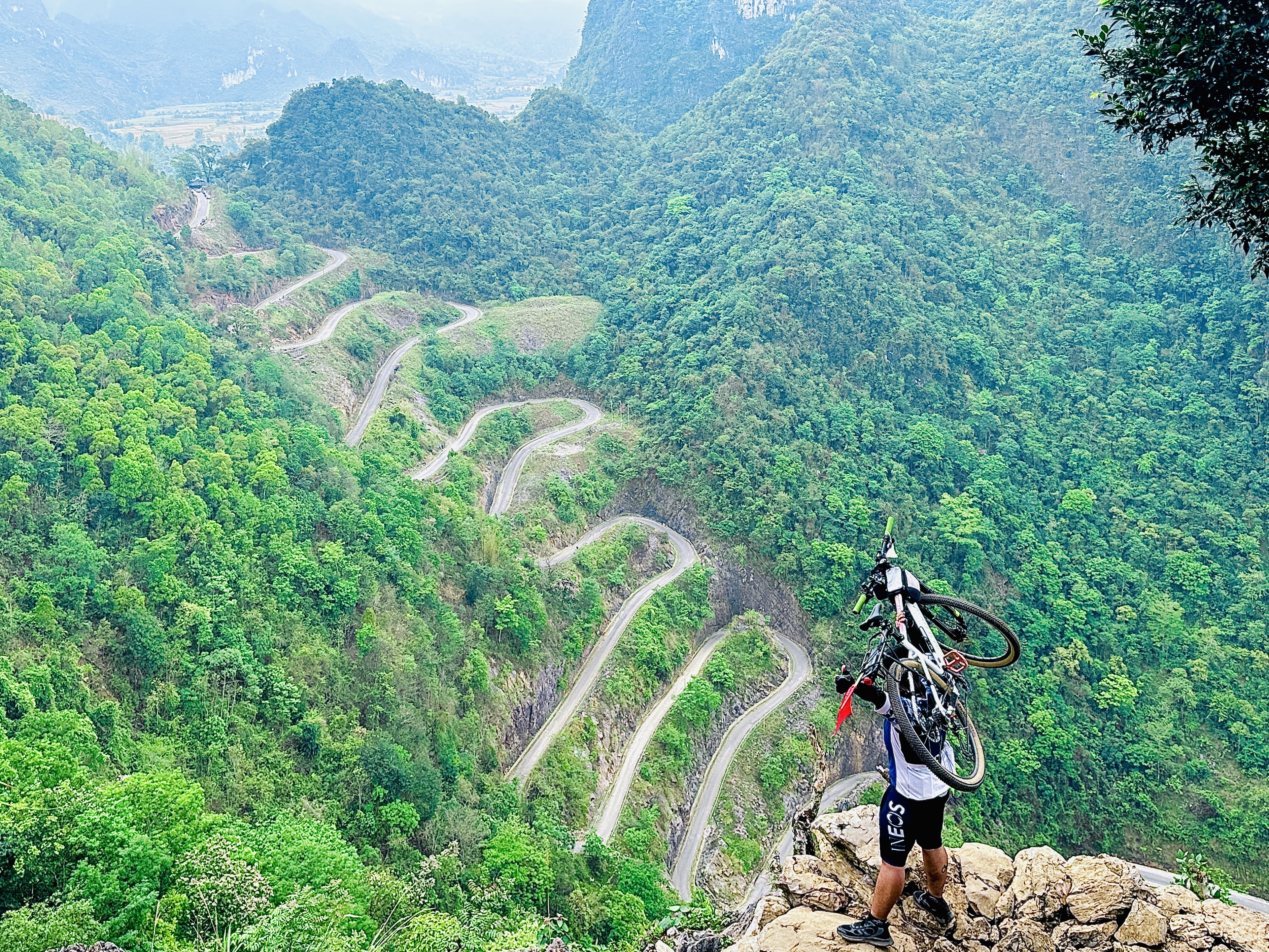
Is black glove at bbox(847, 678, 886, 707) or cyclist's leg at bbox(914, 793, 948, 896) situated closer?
black glove at bbox(847, 678, 886, 707)

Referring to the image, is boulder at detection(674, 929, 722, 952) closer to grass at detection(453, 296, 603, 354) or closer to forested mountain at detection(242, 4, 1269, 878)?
forested mountain at detection(242, 4, 1269, 878)

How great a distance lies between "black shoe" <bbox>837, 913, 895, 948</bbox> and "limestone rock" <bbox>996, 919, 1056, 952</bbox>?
1.66 meters

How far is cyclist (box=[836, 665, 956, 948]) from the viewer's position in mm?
10578

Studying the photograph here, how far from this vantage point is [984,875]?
12.5 meters

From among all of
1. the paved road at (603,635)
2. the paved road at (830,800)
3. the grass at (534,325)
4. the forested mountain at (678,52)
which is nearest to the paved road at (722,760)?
the paved road at (830,800)

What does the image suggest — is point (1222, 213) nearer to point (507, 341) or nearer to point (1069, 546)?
point (1069, 546)

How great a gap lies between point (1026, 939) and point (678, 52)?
125m

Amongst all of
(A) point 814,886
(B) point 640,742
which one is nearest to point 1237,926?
(A) point 814,886

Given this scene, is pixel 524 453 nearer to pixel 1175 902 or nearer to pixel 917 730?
pixel 917 730

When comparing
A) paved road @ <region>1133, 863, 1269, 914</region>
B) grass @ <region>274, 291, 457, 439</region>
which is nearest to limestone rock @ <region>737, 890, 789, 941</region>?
paved road @ <region>1133, 863, 1269, 914</region>

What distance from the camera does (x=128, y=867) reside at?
17.9 m

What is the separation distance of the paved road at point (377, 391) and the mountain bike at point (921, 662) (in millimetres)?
46243

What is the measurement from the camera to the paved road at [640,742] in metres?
38.8

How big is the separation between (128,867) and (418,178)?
249 feet
